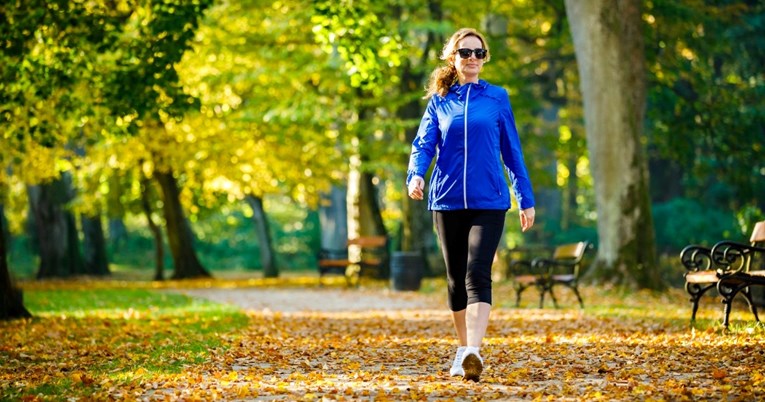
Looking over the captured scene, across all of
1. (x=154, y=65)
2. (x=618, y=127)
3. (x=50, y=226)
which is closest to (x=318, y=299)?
(x=618, y=127)

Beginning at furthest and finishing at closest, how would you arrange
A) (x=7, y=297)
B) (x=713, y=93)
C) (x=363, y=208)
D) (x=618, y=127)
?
1. (x=363, y=208)
2. (x=713, y=93)
3. (x=618, y=127)
4. (x=7, y=297)

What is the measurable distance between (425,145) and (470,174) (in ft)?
1.35

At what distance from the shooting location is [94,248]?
37312 millimetres

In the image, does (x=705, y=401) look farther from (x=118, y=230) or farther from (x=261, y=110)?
(x=118, y=230)

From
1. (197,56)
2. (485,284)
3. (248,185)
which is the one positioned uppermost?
(197,56)

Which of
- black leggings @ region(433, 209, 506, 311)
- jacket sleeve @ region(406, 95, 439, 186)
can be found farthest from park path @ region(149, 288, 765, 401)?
jacket sleeve @ region(406, 95, 439, 186)

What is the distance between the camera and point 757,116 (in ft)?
81.5

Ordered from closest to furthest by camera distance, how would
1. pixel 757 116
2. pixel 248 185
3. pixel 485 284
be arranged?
pixel 485 284
pixel 757 116
pixel 248 185

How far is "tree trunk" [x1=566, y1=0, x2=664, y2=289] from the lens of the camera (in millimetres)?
18469

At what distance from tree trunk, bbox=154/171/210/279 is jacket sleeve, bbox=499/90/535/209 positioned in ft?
78.1

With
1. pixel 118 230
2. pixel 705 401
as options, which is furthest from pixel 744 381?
pixel 118 230

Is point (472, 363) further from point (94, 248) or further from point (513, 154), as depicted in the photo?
point (94, 248)

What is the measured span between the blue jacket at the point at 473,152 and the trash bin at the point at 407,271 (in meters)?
14.2

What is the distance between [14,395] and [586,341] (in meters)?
5.32
